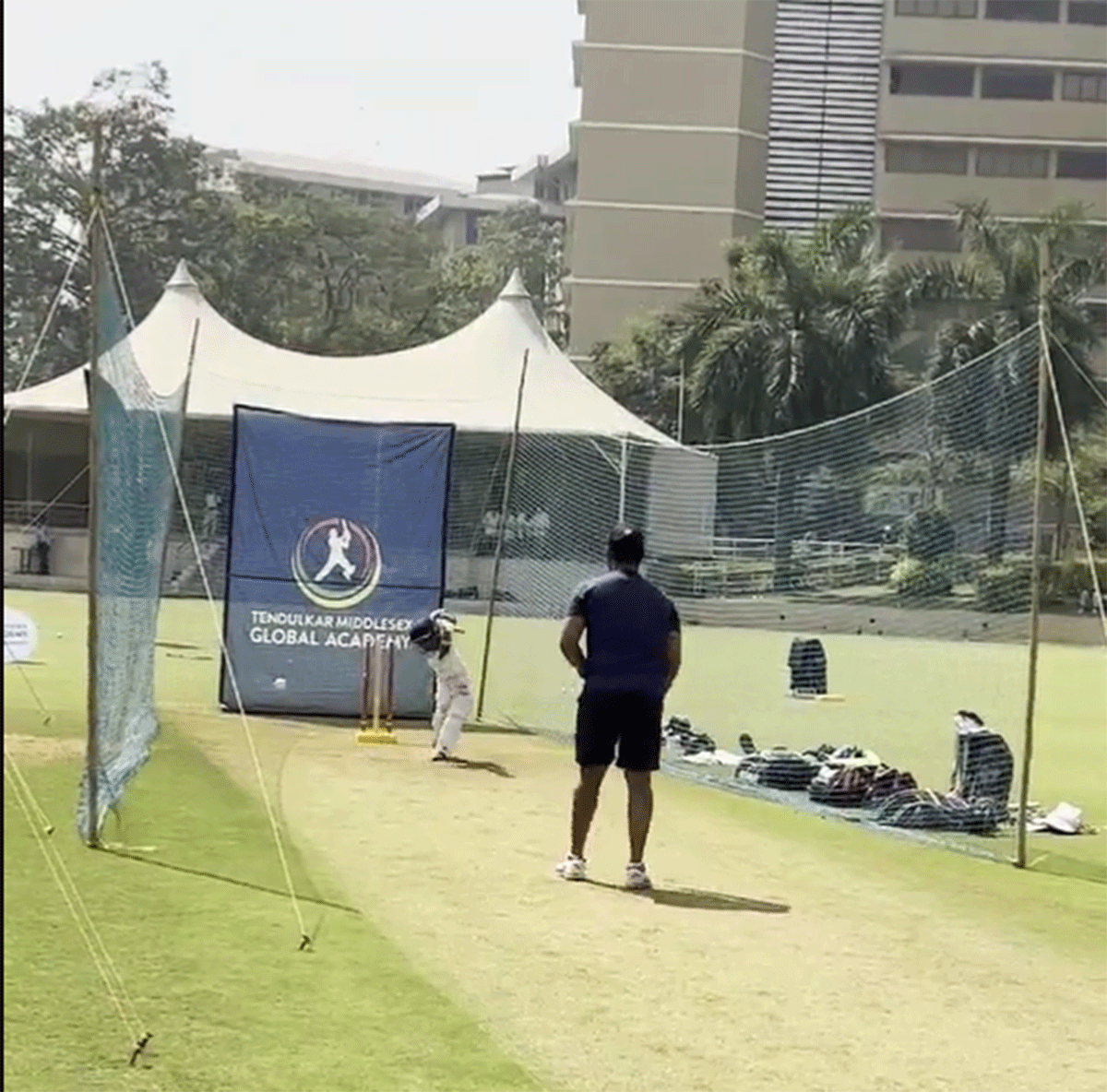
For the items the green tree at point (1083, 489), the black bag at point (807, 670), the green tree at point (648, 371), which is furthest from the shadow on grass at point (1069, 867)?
the green tree at point (648, 371)

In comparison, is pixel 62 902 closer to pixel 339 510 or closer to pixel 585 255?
pixel 339 510

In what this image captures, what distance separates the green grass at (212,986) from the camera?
5410mm

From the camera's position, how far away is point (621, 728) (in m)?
8.25

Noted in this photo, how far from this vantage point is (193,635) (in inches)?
849

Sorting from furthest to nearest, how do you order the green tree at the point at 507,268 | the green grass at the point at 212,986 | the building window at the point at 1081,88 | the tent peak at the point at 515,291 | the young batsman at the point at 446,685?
1. the building window at the point at 1081,88
2. the green tree at the point at 507,268
3. the tent peak at the point at 515,291
4. the young batsman at the point at 446,685
5. the green grass at the point at 212,986

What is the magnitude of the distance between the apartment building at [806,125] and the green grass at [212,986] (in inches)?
2023

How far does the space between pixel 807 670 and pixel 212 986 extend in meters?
13.0

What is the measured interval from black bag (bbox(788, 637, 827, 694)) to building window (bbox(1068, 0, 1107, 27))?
1860 inches

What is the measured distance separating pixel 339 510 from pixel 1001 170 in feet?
165

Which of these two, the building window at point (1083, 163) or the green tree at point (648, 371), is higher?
the building window at point (1083, 163)

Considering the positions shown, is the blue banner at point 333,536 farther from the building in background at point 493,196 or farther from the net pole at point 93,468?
the building in background at point 493,196

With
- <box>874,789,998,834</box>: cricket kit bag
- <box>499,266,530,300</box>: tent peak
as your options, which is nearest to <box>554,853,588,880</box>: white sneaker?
<box>874,789,998,834</box>: cricket kit bag

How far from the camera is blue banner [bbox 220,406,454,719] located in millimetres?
14289

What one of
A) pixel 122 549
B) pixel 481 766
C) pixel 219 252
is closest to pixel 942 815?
pixel 481 766
